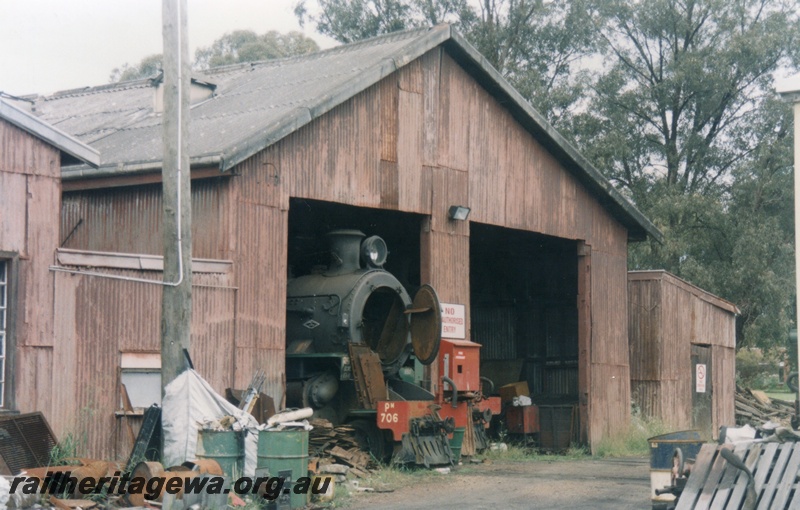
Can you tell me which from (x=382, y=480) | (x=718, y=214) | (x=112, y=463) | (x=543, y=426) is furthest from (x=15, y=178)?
(x=718, y=214)

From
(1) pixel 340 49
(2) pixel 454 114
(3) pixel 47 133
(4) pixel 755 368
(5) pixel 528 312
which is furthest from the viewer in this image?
(4) pixel 755 368

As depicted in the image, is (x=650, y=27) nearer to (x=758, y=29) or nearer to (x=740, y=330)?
(x=758, y=29)

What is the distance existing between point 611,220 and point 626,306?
1982 mm

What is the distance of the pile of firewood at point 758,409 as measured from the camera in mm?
31922

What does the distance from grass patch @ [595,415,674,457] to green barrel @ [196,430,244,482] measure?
11.3 meters

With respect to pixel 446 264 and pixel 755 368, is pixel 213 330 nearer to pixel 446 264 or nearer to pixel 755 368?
pixel 446 264

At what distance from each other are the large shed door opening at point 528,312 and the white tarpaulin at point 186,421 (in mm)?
12162

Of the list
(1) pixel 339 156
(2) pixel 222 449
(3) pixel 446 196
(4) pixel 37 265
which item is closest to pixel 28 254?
(4) pixel 37 265

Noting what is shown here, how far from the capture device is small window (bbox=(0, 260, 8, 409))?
1323cm

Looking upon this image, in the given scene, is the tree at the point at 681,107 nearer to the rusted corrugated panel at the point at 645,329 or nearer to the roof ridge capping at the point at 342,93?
the rusted corrugated panel at the point at 645,329

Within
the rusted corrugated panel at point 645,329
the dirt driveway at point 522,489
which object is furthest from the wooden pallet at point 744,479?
the rusted corrugated panel at point 645,329

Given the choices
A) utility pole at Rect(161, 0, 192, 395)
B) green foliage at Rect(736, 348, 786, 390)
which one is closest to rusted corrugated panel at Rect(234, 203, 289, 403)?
utility pole at Rect(161, 0, 192, 395)

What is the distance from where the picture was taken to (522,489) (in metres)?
15.4

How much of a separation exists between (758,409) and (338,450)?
21011 millimetres
